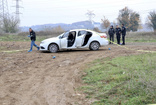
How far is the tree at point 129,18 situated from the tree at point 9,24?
2732 centimetres

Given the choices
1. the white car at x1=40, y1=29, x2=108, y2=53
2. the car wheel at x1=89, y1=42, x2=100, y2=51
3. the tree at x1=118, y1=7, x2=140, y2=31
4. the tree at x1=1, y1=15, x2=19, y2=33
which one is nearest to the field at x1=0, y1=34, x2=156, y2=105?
the white car at x1=40, y1=29, x2=108, y2=53

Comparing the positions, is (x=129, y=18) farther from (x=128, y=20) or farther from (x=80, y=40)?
→ (x=80, y=40)

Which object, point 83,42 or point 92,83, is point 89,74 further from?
point 83,42

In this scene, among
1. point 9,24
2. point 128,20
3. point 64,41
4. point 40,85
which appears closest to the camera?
point 40,85

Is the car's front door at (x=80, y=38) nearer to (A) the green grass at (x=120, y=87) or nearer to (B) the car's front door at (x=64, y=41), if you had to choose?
(B) the car's front door at (x=64, y=41)

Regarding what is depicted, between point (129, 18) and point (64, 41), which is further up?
point (129, 18)

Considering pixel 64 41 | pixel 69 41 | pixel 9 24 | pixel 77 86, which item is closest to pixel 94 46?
pixel 69 41

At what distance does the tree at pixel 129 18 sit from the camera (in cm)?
5494

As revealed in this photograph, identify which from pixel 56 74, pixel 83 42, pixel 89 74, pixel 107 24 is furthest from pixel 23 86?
pixel 107 24

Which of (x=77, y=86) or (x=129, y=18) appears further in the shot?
(x=129, y=18)

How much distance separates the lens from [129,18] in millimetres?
55781

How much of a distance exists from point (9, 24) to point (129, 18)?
31088 mm

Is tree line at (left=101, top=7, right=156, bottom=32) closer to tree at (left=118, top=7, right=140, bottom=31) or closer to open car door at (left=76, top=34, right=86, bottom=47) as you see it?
tree at (left=118, top=7, right=140, bottom=31)

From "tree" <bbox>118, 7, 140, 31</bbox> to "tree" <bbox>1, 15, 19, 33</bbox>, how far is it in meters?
27.3
